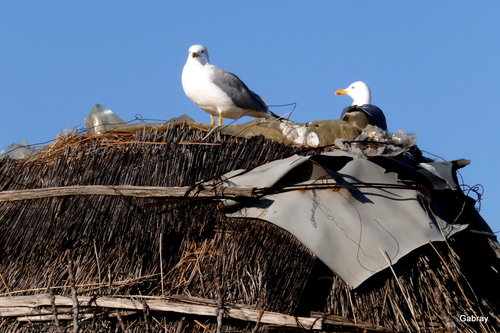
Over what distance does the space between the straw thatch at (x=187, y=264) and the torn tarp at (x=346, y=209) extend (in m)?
0.10

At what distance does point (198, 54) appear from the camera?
30.8ft

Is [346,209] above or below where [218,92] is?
below

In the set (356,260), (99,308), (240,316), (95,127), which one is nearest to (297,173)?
(356,260)

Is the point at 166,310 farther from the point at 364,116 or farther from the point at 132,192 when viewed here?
the point at 364,116

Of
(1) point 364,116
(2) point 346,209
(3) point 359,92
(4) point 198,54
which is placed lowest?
(2) point 346,209

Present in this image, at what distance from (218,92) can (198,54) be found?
741 mm

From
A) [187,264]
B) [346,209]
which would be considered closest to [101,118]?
[187,264]

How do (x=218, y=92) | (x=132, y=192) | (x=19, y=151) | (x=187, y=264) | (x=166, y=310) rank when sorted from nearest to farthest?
(x=166, y=310) < (x=187, y=264) < (x=132, y=192) < (x=19, y=151) < (x=218, y=92)

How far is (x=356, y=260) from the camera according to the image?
15.9 ft

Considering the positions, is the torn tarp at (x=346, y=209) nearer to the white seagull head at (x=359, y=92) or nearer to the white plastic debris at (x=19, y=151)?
the white plastic debris at (x=19, y=151)

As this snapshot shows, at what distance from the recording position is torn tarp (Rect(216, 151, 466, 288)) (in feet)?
16.0

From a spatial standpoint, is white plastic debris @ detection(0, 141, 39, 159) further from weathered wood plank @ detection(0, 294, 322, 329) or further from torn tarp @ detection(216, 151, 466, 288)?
torn tarp @ detection(216, 151, 466, 288)

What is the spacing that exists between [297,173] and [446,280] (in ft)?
3.96

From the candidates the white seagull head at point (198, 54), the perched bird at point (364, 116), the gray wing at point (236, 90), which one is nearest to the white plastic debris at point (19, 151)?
the perched bird at point (364, 116)
